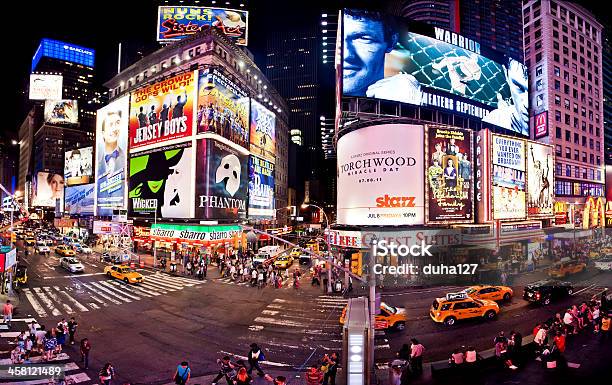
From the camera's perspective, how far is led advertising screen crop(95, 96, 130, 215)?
192 ft

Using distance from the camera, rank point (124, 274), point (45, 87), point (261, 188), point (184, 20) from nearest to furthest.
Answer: point (124, 274) < point (184, 20) < point (261, 188) < point (45, 87)

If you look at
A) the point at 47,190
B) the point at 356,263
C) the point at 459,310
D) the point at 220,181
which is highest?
the point at 47,190

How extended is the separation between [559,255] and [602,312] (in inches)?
1020

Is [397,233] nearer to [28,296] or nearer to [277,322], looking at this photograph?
[277,322]

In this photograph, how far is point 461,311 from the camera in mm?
20125

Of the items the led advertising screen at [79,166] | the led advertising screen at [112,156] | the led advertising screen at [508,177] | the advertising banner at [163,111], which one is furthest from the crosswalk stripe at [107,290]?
the led advertising screen at [79,166]

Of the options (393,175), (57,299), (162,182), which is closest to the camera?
(57,299)

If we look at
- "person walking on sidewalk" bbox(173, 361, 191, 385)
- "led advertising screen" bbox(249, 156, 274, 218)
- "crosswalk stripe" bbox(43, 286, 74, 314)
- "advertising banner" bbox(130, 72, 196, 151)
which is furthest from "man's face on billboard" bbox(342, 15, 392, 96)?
"led advertising screen" bbox(249, 156, 274, 218)

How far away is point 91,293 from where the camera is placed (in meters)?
27.5

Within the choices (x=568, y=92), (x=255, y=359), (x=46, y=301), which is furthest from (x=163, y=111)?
(x=568, y=92)

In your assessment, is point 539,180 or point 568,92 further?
point 568,92

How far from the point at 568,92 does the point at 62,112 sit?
412 feet

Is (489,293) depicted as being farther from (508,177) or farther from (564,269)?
(508,177)

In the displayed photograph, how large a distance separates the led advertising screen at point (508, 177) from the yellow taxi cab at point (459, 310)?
17.0 meters
